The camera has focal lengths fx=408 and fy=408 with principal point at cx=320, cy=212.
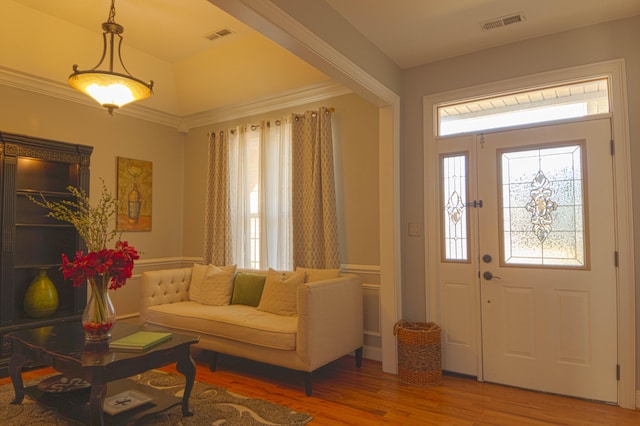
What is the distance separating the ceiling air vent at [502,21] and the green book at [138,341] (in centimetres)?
335

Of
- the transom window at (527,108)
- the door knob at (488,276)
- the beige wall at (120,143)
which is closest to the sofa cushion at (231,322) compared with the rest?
the beige wall at (120,143)

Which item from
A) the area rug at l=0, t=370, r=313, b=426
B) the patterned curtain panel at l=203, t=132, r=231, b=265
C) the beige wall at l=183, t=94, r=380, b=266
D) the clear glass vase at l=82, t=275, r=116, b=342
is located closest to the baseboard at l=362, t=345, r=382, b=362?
the beige wall at l=183, t=94, r=380, b=266

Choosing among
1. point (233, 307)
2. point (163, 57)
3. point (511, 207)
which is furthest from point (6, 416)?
point (511, 207)

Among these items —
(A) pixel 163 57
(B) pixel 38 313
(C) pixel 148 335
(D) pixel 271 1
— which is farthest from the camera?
(A) pixel 163 57

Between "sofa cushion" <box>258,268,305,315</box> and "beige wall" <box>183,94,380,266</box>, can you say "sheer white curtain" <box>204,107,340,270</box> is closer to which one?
"beige wall" <box>183,94,380,266</box>

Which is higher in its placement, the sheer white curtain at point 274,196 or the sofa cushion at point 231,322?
the sheer white curtain at point 274,196

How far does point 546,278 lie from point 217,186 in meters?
3.79

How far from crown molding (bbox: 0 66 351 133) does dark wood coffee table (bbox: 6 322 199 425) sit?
100 inches

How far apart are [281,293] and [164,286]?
4.79 feet

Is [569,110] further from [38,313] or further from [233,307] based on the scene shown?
[38,313]

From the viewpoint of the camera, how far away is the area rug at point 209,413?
275cm

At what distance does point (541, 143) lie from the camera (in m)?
3.36

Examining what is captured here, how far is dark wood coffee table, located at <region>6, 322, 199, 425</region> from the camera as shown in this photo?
7.61ft

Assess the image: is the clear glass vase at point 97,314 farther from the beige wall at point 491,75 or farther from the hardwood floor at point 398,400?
the beige wall at point 491,75
